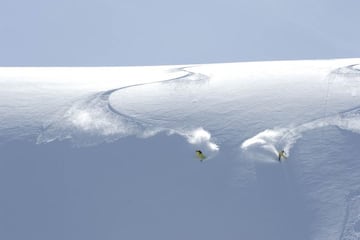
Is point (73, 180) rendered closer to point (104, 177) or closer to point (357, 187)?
point (104, 177)

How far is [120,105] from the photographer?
40.9ft

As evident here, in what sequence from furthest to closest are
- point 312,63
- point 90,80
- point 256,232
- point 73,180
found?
point 312,63 → point 90,80 → point 73,180 → point 256,232

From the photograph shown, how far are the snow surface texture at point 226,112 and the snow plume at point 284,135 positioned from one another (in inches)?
0.8

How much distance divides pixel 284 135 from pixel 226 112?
170 centimetres

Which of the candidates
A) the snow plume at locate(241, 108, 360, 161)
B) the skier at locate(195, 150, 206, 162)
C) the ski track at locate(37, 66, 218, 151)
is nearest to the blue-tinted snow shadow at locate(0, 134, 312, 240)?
the skier at locate(195, 150, 206, 162)

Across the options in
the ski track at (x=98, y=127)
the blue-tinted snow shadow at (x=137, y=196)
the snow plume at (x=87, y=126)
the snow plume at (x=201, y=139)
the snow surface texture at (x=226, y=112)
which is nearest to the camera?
the blue-tinted snow shadow at (x=137, y=196)

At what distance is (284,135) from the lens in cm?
1062

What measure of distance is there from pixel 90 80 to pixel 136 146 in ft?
16.2

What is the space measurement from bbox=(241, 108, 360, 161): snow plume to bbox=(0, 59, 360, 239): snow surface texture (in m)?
0.02

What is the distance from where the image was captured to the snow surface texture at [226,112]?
9594 mm

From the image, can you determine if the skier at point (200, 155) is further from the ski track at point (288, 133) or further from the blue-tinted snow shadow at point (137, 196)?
the ski track at point (288, 133)

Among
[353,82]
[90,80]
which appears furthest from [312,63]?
[90,80]

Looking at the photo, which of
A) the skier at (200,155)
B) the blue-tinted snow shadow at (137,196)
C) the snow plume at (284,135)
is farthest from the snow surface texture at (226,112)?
the blue-tinted snow shadow at (137,196)

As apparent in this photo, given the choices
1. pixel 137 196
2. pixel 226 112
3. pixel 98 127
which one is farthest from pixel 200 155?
pixel 98 127
